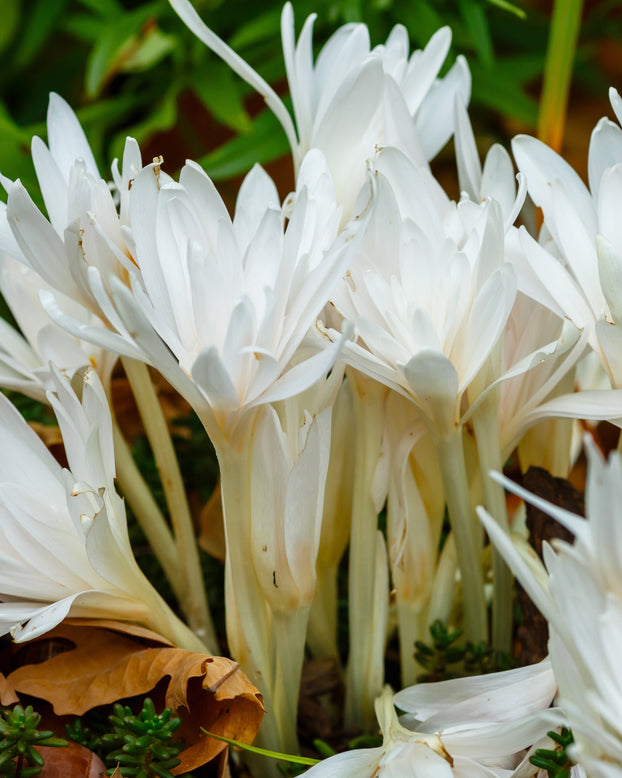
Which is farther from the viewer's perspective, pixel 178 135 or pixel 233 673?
pixel 178 135

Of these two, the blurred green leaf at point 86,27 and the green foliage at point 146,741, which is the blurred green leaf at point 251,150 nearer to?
the blurred green leaf at point 86,27

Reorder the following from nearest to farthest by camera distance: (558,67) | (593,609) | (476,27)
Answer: (593,609), (558,67), (476,27)

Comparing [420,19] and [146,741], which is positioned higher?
[420,19]

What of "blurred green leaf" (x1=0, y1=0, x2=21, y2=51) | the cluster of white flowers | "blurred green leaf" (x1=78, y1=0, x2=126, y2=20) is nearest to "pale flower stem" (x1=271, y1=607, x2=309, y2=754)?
the cluster of white flowers

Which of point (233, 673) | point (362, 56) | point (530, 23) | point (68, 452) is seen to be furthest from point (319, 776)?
point (530, 23)

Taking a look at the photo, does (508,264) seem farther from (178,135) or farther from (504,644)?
(178,135)

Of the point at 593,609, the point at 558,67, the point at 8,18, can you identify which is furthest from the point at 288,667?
the point at 8,18

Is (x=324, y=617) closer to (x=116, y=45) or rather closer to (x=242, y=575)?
(x=242, y=575)
